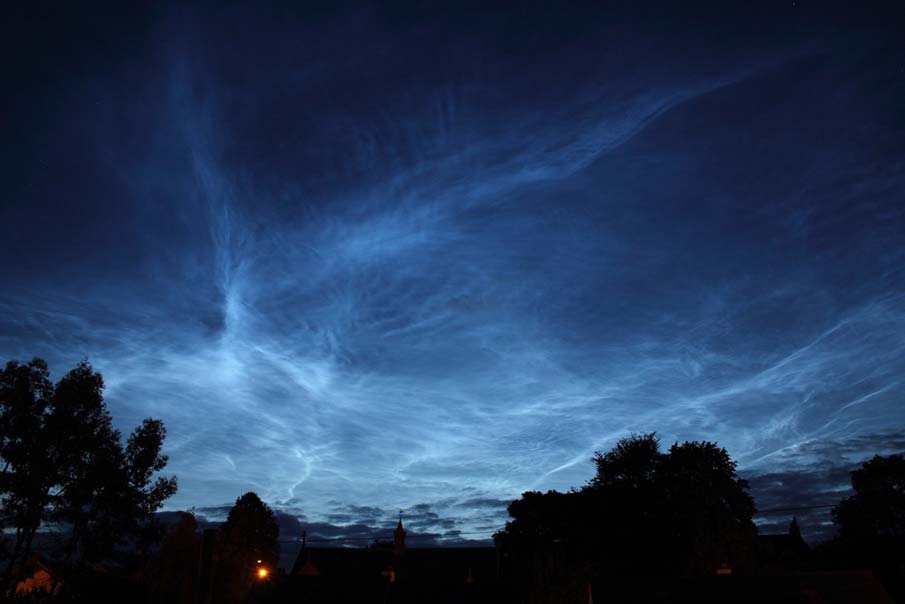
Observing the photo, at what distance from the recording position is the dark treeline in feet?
68.4

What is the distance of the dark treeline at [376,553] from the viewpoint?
821 inches

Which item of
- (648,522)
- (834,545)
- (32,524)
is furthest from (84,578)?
(834,545)

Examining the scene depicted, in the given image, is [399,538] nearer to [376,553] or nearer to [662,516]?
[376,553]

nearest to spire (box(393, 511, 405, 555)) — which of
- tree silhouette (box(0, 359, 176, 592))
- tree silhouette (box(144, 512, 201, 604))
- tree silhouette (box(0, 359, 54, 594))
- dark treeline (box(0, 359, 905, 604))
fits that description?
dark treeline (box(0, 359, 905, 604))

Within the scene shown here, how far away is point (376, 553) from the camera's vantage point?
8769 centimetres

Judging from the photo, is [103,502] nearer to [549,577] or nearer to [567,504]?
[549,577]

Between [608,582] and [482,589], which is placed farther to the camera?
[482,589]

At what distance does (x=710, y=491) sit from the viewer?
2215 inches

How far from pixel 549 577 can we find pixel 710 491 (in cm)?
4577

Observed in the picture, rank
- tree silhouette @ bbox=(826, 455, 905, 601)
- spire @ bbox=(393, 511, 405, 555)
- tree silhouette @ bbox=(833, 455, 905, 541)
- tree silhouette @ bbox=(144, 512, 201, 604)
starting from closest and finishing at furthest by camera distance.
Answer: tree silhouette @ bbox=(144, 512, 201, 604) < tree silhouette @ bbox=(826, 455, 905, 601) < tree silhouette @ bbox=(833, 455, 905, 541) < spire @ bbox=(393, 511, 405, 555)

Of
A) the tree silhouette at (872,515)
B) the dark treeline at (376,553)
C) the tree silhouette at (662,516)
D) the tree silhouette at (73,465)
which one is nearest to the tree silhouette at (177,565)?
the dark treeline at (376,553)

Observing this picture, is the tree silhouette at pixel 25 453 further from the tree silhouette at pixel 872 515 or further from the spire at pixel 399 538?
the tree silhouette at pixel 872 515

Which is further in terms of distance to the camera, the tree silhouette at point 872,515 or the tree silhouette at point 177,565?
the tree silhouette at point 872,515

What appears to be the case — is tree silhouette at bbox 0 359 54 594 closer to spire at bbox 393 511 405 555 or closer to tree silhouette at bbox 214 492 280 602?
tree silhouette at bbox 214 492 280 602
